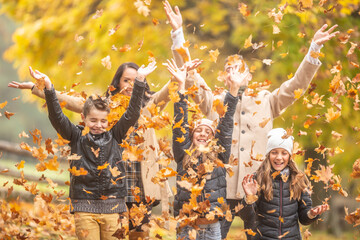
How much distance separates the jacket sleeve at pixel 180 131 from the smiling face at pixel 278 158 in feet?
2.22

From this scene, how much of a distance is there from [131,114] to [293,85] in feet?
4.68

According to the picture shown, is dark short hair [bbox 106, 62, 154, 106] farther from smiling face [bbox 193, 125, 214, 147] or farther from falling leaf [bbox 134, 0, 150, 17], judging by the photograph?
smiling face [bbox 193, 125, 214, 147]

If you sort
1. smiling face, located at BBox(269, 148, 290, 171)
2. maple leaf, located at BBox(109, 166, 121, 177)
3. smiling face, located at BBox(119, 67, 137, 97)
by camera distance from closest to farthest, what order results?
maple leaf, located at BBox(109, 166, 121, 177), smiling face, located at BBox(269, 148, 290, 171), smiling face, located at BBox(119, 67, 137, 97)

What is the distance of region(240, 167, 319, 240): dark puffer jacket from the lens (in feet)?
13.5

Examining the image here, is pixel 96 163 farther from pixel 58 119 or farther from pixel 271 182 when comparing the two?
pixel 271 182

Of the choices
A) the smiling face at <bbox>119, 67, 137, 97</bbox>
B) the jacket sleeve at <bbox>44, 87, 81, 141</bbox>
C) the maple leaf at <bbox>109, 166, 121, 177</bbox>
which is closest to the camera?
the jacket sleeve at <bbox>44, 87, 81, 141</bbox>

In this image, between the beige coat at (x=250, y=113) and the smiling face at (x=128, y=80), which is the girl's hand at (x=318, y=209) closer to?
the beige coat at (x=250, y=113)

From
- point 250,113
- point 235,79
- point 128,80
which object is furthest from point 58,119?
point 250,113

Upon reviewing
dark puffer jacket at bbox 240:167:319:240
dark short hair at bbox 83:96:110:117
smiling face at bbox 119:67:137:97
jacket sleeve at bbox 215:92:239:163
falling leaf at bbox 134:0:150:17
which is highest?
falling leaf at bbox 134:0:150:17

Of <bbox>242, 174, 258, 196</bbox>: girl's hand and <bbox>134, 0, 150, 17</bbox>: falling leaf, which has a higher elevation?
<bbox>134, 0, 150, 17</bbox>: falling leaf

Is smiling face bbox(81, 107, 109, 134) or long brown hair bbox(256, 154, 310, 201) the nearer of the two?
smiling face bbox(81, 107, 109, 134)

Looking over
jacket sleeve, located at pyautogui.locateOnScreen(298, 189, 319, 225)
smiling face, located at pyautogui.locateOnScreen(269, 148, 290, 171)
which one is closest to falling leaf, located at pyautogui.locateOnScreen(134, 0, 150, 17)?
smiling face, located at pyautogui.locateOnScreen(269, 148, 290, 171)

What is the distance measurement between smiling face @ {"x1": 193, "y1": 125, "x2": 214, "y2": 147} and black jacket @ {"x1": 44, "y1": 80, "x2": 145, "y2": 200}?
19.3 inches

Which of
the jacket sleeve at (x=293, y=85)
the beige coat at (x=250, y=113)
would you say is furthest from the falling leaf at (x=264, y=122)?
the jacket sleeve at (x=293, y=85)
